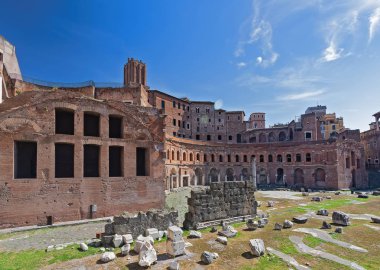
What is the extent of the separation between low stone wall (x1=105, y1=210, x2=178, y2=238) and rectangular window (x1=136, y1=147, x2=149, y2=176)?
6338 millimetres

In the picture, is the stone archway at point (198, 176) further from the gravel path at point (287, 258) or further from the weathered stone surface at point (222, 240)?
the gravel path at point (287, 258)

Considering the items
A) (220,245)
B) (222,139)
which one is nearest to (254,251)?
(220,245)

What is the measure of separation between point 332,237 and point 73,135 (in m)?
17.1

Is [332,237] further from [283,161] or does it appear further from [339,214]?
[283,161]

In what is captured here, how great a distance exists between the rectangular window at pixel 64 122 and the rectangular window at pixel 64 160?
3.78 feet

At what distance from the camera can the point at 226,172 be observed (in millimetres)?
47094

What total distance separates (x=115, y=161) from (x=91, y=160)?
1.79 meters

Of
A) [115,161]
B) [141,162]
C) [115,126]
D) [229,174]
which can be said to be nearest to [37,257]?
[115,161]

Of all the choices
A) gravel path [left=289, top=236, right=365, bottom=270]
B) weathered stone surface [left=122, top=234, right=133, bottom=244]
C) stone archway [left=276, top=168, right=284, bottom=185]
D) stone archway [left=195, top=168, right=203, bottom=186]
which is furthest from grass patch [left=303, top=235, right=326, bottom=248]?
stone archway [left=276, top=168, right=284, bottom=185]

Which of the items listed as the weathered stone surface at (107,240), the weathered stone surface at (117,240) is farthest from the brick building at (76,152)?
the weathered stone surface at (117,240)

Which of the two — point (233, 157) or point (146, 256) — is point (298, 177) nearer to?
point (233, 157)

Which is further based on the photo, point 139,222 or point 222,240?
point 139,222

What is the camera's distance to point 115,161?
58.3 ft

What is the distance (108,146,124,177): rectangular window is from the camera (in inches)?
692
